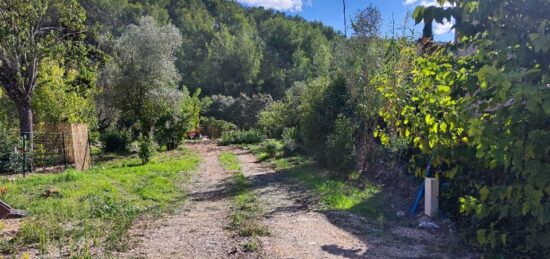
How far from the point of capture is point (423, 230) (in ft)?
24.7

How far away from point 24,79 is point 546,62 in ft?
56.6

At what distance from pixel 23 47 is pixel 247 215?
12.2 meters

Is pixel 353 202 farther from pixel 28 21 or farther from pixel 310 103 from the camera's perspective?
pixel 28 21

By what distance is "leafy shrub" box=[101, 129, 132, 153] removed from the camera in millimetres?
24984

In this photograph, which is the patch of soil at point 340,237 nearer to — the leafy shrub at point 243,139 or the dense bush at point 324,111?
the dense bush at point 324,111

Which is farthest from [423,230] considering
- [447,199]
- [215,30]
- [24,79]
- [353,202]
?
[215,30]

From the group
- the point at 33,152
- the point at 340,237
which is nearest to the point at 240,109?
the point at 33,152

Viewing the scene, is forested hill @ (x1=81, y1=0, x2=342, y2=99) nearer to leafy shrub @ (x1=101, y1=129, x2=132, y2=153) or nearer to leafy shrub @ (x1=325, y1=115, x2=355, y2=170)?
leafy shrub @ (x1=101, y1=129, x2=132, y2=153)

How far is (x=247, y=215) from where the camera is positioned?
8086 mm

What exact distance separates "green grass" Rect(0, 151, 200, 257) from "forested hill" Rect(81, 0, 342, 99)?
123ft

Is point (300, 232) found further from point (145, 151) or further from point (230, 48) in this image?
point (230, 48)

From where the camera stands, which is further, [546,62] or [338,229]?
[338,229]

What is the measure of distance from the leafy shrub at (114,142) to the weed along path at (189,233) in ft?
52.3

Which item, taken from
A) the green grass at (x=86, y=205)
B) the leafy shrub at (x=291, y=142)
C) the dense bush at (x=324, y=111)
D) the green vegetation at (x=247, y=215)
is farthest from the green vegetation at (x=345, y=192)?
the leafy shrub at (x=291, y=142)
